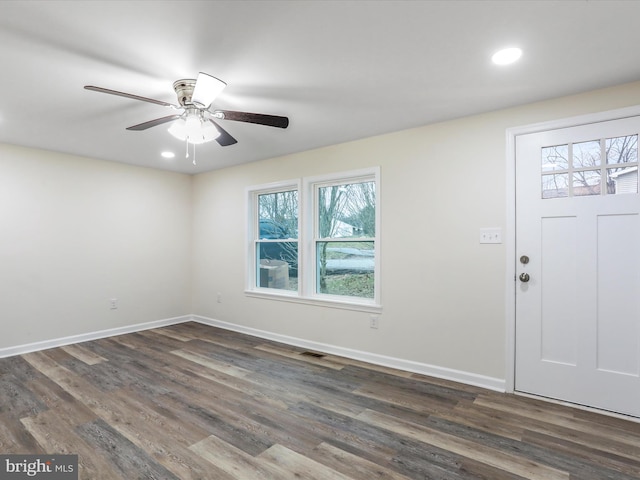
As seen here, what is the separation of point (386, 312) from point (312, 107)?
81.7 inches

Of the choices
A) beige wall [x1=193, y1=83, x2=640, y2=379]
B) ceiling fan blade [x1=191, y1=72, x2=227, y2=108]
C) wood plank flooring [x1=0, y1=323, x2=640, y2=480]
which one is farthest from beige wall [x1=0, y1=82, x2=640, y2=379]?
ceiling fan blade [x1=191, y1=72, x2=227, y2=108]

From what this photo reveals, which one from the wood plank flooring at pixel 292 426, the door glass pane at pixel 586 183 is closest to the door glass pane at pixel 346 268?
the wood plank flooring at pixel 292 426

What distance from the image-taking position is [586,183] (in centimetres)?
263

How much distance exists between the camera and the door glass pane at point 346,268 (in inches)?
152

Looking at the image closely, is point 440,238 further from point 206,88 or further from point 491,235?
point 206,88

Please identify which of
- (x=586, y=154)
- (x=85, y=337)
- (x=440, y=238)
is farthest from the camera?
(x=85, y=337)

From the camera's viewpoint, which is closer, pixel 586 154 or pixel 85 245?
pixel 586 154

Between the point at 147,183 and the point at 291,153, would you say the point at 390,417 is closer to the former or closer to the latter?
the point at 291,153

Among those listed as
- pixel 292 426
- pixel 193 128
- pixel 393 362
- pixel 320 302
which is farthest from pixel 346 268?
pixel 193 128

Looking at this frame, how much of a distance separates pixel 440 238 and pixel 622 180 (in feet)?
4.41

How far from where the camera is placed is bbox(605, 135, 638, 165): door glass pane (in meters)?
2.47

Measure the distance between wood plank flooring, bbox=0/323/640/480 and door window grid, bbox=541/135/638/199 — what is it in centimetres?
163

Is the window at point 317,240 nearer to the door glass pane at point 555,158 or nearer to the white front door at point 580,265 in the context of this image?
the white front door at point 580,265

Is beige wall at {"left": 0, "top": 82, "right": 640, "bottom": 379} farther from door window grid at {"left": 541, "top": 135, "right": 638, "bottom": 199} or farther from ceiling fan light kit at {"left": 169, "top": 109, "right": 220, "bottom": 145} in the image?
ceiling fan light kit at {"left": 169, "top": 109, "right": 220, "bottom": 145}
